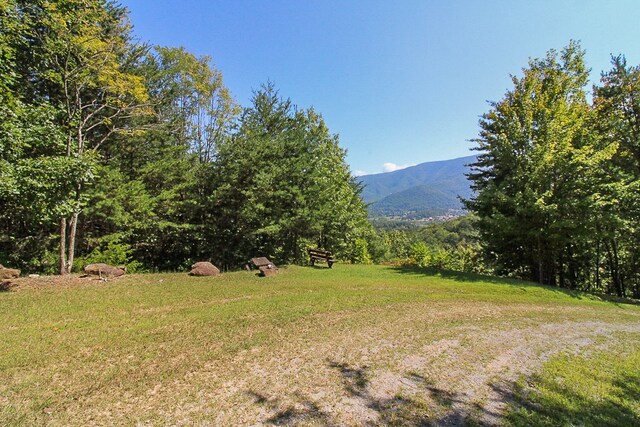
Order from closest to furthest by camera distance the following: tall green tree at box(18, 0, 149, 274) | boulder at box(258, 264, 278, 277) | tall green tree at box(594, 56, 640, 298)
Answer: tall green tree at box(18, 0, 149, 274), boulder at box(258, 264, 278, 277), tall green tree at box(594, 56, 640, 298)

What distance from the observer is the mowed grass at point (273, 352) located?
145 inches

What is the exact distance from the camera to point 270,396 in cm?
394

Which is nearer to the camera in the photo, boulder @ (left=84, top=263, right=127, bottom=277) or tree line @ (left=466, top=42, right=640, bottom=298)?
boulder @ (left=84, top=263, right=127, bottom=277)

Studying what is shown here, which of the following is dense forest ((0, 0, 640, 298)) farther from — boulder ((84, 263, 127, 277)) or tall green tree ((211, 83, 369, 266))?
boulder ((84, 263, 127, 277))

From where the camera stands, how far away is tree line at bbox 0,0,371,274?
935 centimetres

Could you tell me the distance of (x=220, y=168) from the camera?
54.4 feet

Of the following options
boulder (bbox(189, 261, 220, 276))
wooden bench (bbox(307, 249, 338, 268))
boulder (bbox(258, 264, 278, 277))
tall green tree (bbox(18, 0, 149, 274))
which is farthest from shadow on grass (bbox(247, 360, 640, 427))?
wooden bench (bbox(307, 249, 338, 268))

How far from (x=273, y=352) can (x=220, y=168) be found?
13390mm

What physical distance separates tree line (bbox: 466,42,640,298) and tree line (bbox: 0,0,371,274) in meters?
9.43

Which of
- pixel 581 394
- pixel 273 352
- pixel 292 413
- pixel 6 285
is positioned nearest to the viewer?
pixel 292 413

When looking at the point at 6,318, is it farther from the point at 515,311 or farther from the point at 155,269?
the point at 515,311

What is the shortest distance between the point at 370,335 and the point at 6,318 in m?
8.04

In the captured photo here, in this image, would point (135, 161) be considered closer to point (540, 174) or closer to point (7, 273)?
point (7, 273)

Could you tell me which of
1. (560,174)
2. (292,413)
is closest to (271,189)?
(292,413)
